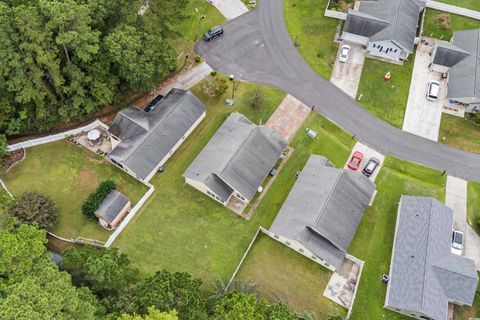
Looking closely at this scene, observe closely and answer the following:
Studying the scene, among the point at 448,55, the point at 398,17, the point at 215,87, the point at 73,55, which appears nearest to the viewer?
the point at 73,55

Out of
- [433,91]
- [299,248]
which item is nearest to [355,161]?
[299,248]

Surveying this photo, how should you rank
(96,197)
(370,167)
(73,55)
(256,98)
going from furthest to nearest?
(256,98)
(370,167)
(73,55)
(96,197)

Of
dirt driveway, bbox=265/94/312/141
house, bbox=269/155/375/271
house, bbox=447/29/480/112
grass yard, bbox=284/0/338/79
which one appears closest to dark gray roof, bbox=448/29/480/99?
house, bbox=447/29/480/112

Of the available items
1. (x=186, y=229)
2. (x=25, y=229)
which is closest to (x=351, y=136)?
(x=186, y=229)

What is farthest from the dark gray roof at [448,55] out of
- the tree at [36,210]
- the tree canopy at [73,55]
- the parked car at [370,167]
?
the tree at [36,210]

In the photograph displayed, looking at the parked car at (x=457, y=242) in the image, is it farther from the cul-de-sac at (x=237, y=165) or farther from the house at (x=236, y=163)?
the house at (x=236, y=163)

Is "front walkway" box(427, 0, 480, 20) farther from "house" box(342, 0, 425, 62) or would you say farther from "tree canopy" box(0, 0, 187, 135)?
"tree canopy" box(0, 0, 187, 135)

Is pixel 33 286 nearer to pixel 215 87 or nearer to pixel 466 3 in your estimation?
Answer: pixel 215 87
